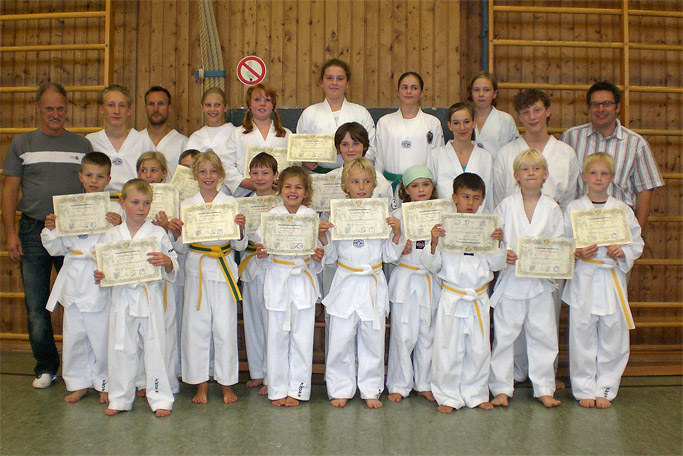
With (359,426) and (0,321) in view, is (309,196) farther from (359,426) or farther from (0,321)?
(0,321)

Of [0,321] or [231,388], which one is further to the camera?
[0,321]

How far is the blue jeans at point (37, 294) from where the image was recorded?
3.67 meters

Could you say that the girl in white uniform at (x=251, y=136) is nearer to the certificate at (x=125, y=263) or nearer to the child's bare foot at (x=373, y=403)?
the certificate at (x=125, y=263)

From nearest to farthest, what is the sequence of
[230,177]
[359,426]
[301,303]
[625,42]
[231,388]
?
[359,426]
[301,303]
[231,388]
[230,177]
[625,42]

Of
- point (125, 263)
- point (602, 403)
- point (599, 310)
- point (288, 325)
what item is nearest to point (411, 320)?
point (288, 325)

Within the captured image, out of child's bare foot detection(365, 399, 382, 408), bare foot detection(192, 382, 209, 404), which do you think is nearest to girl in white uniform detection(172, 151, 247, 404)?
bare foot detection(192, 382, 209, 404)

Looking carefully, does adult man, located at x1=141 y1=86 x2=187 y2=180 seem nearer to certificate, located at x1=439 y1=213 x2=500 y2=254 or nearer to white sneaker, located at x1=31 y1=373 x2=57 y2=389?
white sneaker, located at x1=31 y1=373 x2=57 y2=389

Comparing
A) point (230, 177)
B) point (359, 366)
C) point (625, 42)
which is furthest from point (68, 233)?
point (625, 42)

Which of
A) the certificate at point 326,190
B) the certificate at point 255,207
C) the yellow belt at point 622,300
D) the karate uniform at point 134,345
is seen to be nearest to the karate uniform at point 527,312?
the yellow belt at point 622,300

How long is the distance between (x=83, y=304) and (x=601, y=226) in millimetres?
3134

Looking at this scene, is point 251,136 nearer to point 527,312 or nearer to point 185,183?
point 185,183

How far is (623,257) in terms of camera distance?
3295 mm

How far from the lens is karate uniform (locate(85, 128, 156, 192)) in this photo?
12.8 feet

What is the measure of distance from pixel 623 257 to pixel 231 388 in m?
2.59
